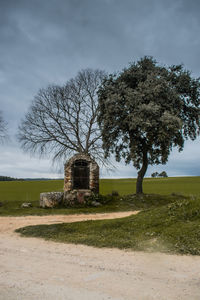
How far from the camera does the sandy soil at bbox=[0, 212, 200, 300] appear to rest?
4.61 meters

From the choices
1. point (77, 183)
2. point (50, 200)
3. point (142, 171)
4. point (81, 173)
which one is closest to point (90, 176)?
point (81, 173)

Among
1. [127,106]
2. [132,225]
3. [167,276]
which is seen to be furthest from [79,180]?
[167,276]

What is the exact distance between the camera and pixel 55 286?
4879mm

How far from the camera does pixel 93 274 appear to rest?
18.2ft

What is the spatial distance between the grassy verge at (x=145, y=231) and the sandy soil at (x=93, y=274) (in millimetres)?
575

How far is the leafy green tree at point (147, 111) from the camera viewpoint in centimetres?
2092

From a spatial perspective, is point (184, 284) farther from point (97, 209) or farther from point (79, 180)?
point (79, 180)

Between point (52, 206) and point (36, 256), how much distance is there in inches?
461

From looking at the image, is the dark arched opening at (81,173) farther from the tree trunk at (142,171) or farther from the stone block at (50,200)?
the tree trunk at (142,171)

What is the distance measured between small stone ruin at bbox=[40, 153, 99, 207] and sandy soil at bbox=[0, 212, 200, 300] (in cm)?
1082

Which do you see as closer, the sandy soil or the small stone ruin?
the sandy soil

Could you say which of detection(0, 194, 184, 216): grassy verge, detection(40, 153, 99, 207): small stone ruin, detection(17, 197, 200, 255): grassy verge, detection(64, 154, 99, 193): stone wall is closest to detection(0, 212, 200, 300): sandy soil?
detection(17, 197, 200, 255): grassy verge

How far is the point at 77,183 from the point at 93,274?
53.8 ft

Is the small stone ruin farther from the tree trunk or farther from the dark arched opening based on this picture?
the tree trunk
